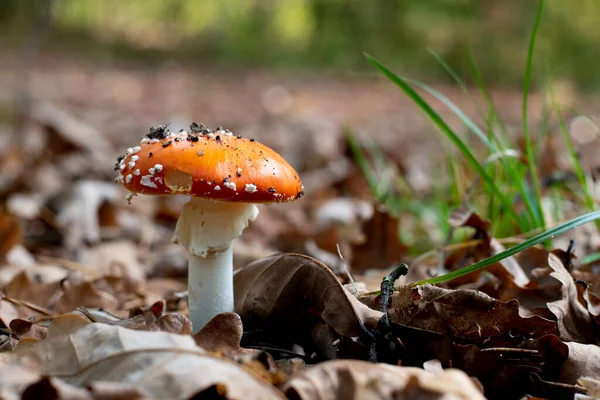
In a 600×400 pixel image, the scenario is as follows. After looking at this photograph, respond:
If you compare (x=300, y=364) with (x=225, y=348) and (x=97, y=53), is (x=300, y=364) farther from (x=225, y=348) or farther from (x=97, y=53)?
(x=97, y=53)

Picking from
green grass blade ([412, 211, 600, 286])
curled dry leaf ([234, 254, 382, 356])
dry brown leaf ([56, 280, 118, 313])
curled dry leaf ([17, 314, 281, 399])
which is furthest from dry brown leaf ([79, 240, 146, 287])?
green grass blade ([412, 211, 600, 286])

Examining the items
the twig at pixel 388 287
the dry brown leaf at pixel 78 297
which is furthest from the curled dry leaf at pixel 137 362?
the dry brown leaf at pixel 78 297

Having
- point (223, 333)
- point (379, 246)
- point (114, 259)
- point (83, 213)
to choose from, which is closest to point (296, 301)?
point (223, 333)

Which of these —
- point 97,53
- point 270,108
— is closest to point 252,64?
point 97,53

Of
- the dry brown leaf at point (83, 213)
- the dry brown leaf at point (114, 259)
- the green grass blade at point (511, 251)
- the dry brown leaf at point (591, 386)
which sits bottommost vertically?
the dry brown leaf at point (114, 259)

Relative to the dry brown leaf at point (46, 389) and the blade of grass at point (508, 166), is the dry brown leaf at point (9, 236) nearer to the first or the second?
the dry brown leaf at point (46, 389)

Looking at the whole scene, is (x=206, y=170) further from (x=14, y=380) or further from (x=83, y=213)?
(x=83, y=213)

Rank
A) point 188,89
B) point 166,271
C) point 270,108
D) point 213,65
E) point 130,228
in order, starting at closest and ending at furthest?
point 166,271
point 130,228
point 270,108
point 188,89
point 213,65
